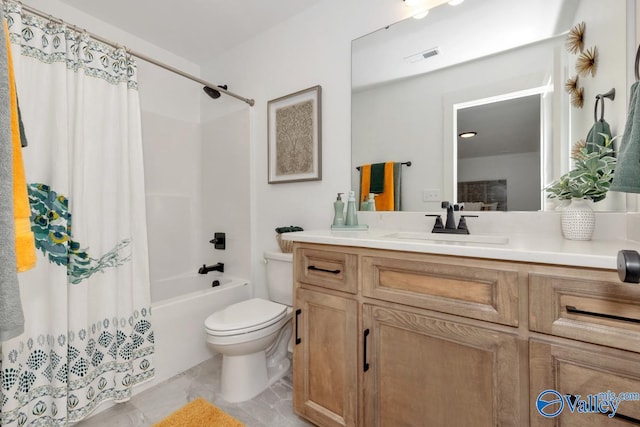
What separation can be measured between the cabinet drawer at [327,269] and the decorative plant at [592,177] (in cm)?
87

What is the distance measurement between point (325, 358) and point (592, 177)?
1.26 meters

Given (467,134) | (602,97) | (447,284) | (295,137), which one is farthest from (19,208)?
(602,97)

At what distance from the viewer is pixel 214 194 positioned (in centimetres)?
249

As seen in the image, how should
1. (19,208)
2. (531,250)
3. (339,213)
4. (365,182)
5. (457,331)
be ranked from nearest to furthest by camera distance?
(19,208), (531,250), (457,331), (339,213), (365,182)

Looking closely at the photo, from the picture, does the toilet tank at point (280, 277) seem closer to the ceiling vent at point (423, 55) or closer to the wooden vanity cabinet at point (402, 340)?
the wooden vanity cabinet at point (402, 340)

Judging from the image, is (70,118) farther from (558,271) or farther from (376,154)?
(558,271)

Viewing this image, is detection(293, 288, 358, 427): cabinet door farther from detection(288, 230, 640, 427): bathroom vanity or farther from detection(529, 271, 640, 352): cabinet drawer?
detection(529, 271, 640, 352): cabinet drawer


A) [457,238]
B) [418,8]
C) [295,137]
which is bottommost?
[457,238]

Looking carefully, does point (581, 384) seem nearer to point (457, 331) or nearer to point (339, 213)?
point (457, 331)

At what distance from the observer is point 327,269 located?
118 centimetres

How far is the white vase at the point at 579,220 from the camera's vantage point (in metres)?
1.00

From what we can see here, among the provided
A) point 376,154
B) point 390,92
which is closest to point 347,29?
point 390,92

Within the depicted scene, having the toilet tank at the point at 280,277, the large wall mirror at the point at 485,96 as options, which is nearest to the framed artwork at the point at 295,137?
the large wall mirror at the point at 485,96

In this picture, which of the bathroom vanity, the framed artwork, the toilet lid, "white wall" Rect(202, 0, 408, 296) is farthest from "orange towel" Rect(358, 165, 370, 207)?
the toilet lid
